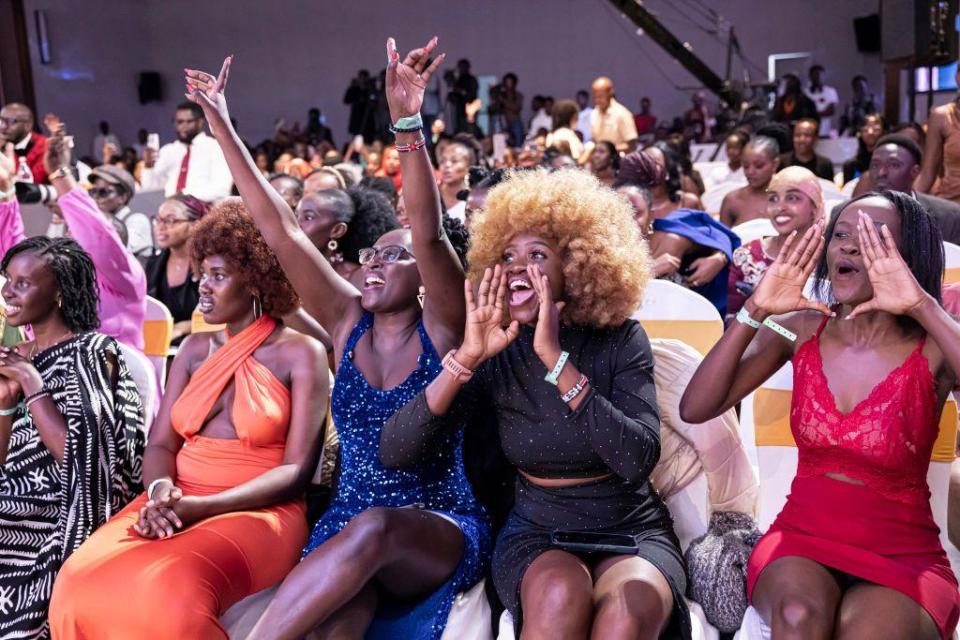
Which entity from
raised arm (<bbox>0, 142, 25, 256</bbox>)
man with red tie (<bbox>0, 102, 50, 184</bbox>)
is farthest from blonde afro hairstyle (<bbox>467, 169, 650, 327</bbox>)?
man with red tie (<bbox>0, 102, 50, 184</bbox>)

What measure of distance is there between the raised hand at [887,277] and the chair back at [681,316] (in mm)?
1149

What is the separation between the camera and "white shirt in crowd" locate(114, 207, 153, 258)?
231 inches

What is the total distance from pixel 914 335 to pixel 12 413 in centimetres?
250

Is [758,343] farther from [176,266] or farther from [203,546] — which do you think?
[176,266]

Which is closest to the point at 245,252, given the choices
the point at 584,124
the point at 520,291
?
the point at 520,291

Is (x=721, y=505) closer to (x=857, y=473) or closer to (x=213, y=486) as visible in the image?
(x=857, y=473)

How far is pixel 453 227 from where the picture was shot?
2980 millimetres

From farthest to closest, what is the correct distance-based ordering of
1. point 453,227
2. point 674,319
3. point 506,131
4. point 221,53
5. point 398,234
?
point 221,53, point 506,131, point 674,319, point 453,227, point 398,234

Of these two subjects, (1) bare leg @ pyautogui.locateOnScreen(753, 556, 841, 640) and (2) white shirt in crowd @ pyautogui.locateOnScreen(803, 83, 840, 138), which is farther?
(2) white shirt in crowd @ pyautogui.locateOnScreen(803, 83, 840, 138)

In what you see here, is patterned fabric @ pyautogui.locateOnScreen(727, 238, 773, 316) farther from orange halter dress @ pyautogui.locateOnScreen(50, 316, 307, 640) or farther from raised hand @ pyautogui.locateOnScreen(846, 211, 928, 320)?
orange halter dress @ pyautogui.locateOnScreen(50, 316, 307, 640)

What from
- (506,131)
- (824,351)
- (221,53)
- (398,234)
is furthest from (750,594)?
(221,53)

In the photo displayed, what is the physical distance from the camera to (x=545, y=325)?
2311 millimetres

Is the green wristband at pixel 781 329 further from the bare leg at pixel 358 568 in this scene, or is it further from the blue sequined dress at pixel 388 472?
the bare leg at pixel 358 568

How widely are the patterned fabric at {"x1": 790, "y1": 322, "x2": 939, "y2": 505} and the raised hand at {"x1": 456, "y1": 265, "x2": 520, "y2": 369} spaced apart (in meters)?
0.74
